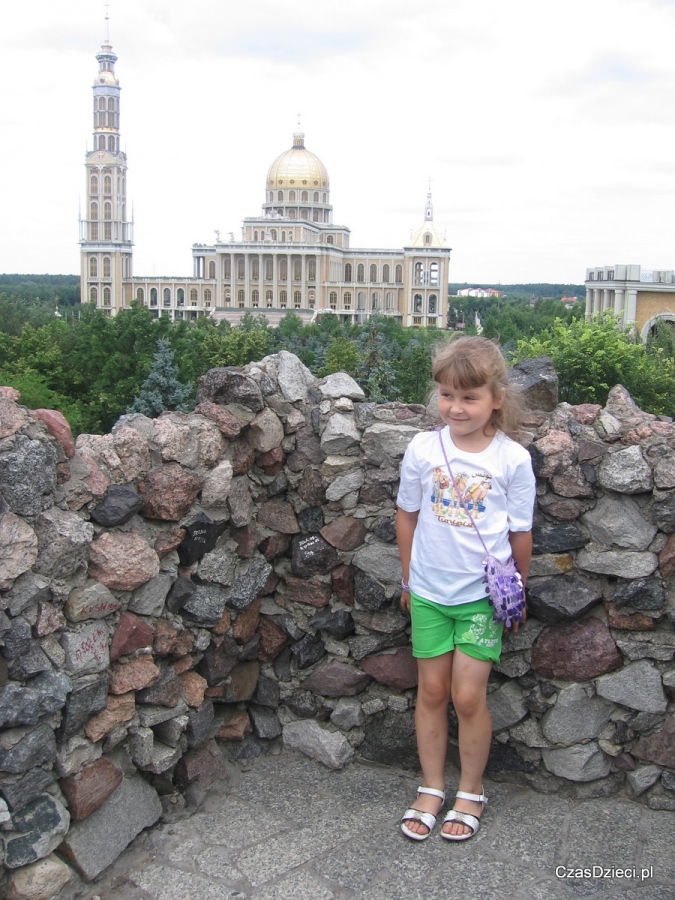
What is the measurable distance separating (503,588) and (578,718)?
32.4 inches

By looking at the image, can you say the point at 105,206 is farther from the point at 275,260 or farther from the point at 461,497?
the point at 461,497

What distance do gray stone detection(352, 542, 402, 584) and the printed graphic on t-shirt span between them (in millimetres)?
619

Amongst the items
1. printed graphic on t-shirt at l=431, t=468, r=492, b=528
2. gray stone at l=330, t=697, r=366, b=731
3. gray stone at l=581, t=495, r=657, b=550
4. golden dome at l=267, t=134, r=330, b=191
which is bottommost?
gray stone at l=330, t=697, r=366, b=731

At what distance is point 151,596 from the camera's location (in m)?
3.36

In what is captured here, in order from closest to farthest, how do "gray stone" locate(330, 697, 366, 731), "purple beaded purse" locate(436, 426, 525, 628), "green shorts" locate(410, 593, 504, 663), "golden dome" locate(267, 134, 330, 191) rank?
"purple beaded purse" locate(436, 426, 525, 628) → "green shorts" locate(410, 593, 504, 663) → "gray stone" locate(330, 697, 366, 731) → "golden dome" locate(267, 134, 330, 191)

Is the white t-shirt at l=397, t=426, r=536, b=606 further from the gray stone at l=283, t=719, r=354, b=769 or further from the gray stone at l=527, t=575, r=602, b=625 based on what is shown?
the gray stone at l=283, t=719, r=354, b=769

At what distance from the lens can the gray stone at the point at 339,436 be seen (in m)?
3.93

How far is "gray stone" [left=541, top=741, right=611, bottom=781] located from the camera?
3.64 metres

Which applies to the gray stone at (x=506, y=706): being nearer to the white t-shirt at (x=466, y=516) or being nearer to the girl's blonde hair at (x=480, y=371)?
the white t-shirt at (x=466, y=516)

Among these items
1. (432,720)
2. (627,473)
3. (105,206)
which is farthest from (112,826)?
(105,206)

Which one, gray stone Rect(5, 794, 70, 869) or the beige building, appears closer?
gray stone Rect(5, 794, 70, 869)

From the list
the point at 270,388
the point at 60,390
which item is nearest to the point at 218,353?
the point at 60,390

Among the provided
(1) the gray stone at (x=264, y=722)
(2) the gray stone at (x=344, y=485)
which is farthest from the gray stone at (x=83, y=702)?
(2) the gray stone at (x=344, y=485)

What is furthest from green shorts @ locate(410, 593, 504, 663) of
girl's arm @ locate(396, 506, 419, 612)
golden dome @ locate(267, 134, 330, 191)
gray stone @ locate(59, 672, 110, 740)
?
golden dome @ locate(267, 134, 330, 191)
